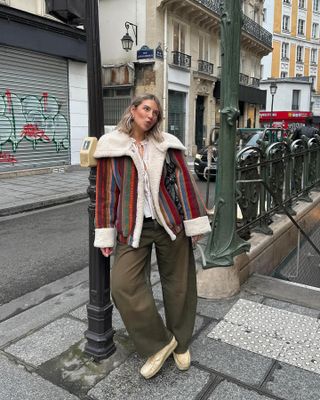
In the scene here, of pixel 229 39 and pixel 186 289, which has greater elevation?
pixel 229 39

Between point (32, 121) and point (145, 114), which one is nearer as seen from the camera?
point (145, 114)

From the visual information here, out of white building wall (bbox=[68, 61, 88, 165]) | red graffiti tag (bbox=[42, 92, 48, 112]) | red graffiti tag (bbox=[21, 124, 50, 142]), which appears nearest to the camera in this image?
red graffiti tag (bbox=[21, 124, 50, 142])

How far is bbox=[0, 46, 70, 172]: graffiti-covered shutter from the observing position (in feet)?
38.4

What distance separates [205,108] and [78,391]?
74.4 ft

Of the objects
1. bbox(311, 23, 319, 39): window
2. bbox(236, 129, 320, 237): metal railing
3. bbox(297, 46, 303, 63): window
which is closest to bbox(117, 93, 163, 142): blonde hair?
bbox(236, 129, 320, 237): metal railing

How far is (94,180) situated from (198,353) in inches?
53.5

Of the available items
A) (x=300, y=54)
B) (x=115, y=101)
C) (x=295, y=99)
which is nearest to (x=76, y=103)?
(x=115, y=101)

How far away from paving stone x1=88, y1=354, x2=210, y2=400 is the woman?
2.5 inches

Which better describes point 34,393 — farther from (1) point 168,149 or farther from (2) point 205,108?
(2) point 205,108

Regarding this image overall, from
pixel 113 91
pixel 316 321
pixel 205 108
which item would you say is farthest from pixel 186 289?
pixel 205 108

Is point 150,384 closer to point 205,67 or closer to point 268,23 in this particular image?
point 205,67

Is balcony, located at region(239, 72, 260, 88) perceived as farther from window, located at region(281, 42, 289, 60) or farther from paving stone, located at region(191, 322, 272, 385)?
paving stone, located at region(191, 322, 272, 385)

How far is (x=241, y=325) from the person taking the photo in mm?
3176

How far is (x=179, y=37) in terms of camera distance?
20.6 metres
